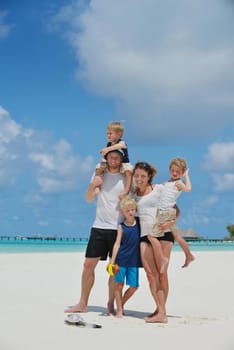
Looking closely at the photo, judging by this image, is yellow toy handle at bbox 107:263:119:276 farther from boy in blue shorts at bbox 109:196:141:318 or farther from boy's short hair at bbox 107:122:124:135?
boy's short hair at bbox 107:122:124:135

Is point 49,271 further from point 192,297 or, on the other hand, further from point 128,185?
point 128,185

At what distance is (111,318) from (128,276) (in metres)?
0.42

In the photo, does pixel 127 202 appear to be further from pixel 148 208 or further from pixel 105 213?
pixel 105 213

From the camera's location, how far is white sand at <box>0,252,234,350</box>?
4.11 metres

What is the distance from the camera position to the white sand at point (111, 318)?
162 inches

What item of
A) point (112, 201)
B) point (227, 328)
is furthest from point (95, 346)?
point (112, 201)

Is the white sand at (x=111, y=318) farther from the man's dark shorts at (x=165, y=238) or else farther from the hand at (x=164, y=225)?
the hand at (x=164, y=225)

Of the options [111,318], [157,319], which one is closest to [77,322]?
[111,318]

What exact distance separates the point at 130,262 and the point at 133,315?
1.89ft

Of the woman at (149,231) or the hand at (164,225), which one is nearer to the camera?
the hand at (164,225)

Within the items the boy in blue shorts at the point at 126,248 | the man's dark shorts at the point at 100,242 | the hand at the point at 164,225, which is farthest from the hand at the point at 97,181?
the hand at the point at 164,225

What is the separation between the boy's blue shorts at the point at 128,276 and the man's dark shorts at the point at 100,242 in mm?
258

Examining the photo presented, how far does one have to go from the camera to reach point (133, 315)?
18.2 feet

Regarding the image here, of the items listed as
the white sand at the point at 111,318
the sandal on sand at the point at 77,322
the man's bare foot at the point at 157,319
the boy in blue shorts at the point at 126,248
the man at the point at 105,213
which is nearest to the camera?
the white sand at the point at 111,318
